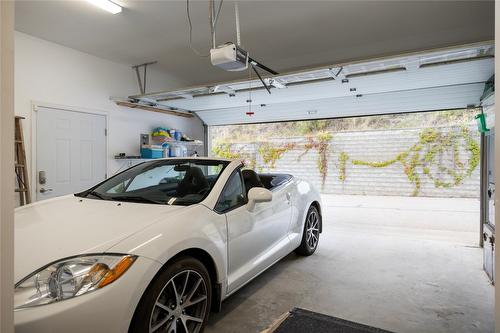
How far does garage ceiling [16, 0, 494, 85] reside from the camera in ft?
11.3

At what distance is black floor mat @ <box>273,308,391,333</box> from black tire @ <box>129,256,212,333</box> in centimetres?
53

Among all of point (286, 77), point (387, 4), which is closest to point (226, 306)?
point (286, 77)

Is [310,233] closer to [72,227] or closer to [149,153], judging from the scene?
[72,227]

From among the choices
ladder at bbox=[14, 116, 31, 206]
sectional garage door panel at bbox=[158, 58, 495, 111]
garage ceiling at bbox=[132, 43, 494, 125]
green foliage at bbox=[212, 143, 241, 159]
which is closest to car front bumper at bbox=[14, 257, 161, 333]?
garage ceiling at bbox=[132, 43, 494, 125]

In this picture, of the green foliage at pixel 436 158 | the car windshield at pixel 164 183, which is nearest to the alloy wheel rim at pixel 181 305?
the car windshield at pixel 164 183

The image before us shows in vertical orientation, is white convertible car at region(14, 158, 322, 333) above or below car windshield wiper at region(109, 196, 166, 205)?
below

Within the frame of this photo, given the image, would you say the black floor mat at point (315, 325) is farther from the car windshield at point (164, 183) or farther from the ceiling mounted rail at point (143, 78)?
the ceiling mounted rail at point (143, 78)

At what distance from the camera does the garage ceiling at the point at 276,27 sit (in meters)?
3.45

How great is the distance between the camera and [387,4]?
3.39 m

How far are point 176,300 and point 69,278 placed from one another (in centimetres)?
62

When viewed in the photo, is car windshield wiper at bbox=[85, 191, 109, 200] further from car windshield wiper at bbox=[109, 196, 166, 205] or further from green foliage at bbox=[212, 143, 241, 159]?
green foliage at bbox=[212, 143, 241, 159]

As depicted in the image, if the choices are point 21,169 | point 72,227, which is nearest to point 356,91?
point 72,227

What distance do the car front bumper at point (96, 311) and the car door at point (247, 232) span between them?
83 centimetres

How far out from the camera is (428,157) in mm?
7801
